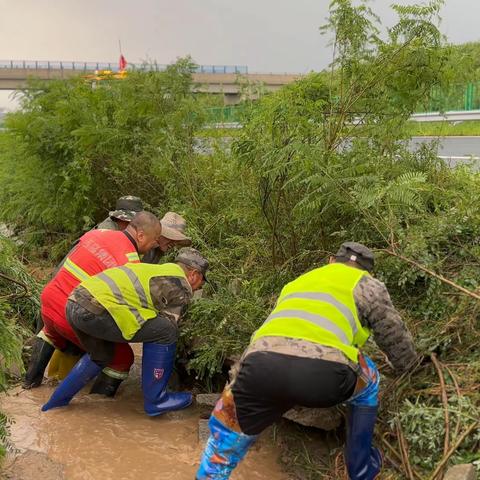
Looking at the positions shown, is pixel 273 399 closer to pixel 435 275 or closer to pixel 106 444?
pixel 435 275

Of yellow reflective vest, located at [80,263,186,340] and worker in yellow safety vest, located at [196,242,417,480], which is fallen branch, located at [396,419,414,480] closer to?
worker in yellow safety vest, located at [196,242,417,480]

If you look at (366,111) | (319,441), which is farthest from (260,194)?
(319,441)

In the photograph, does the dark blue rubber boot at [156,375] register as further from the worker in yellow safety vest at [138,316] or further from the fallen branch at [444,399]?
the fallen branch at [444,399]

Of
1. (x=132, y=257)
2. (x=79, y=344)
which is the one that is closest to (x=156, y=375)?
(x=79, y=344)

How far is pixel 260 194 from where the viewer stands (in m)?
4.72

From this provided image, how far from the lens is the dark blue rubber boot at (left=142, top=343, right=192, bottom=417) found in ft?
14.4

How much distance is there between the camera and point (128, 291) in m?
4.10

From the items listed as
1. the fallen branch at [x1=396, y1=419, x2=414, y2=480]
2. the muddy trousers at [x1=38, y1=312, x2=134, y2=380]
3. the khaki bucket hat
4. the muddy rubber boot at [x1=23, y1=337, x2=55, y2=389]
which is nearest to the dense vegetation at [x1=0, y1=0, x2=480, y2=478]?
the fallen branch at [x1=396, y1=419, x2=414, y2=480]

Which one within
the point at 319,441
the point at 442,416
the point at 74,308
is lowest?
the point at 319,441

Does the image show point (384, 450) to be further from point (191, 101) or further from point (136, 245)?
point (191, 101)

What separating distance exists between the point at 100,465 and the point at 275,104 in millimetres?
3090

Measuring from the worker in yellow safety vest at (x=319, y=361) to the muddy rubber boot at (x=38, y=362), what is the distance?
7.37 feet

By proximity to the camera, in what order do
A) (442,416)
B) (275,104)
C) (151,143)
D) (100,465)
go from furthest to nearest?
(151,143), (275,104), (100,465), (442,416)

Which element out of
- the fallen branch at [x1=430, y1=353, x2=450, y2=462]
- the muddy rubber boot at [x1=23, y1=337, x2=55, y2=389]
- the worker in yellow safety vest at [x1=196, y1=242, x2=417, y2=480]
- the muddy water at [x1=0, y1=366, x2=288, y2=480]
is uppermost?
the worker in yellow safety vest at [x1=196, y1=242, x2=417, y2=480]
